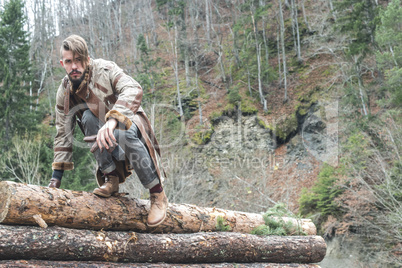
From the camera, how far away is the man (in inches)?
132

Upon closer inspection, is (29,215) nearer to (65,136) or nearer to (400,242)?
(65,136)

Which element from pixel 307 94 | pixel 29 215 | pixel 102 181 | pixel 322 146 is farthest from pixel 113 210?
pixel 307 94

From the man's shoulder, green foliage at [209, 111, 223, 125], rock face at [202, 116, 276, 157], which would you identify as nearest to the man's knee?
the man's shoulder

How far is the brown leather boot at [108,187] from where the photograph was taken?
3.59m

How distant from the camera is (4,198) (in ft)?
9.47

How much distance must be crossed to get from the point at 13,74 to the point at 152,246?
83.8 feet

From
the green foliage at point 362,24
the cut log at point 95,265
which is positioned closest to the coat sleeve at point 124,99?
the cut log at point 95,265

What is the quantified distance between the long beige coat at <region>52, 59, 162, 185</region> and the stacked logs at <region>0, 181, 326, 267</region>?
538 millimetres

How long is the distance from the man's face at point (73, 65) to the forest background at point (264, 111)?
11.0 m

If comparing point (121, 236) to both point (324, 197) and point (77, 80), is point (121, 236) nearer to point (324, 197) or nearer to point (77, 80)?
point (77, 80)

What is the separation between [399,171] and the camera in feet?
41.6

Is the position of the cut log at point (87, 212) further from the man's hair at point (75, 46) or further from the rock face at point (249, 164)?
the rock face at point (249, 164)

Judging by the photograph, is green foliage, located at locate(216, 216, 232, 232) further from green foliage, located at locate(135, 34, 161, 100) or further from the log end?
green foliage, located at locate(135, 34, 161, 100)

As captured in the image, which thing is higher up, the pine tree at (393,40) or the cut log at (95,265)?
the pine tree at (393,40)
